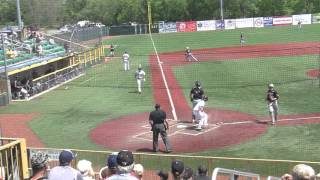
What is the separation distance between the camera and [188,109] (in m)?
22.8

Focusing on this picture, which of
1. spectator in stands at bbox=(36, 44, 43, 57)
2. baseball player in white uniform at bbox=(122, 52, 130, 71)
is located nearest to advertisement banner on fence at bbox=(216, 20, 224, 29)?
baseball player in white uniform at bbox=(122, 52, 130, 71)

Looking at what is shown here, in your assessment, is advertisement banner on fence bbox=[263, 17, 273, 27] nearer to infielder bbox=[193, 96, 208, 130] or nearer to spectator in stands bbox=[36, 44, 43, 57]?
spectator in stands bbox=[36, 44, 43, 57]

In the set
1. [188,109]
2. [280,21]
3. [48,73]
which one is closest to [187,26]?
[280,21]

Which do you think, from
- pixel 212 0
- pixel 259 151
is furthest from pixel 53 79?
pixel 212 0

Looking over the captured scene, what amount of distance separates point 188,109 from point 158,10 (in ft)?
260

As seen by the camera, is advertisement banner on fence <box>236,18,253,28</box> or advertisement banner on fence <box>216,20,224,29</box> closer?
advertisement banner on fence <box>216,20,224,29</box>

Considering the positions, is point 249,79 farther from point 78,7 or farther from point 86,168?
point 78,7

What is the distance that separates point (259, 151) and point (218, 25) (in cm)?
6586

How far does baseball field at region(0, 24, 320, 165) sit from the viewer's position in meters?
17.2

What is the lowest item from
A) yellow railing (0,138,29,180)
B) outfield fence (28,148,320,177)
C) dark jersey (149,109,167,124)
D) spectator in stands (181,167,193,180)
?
outfield fence (28,148,320,177)

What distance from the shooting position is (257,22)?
80812 millimetres

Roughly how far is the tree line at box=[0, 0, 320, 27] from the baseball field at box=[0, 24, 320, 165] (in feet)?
175

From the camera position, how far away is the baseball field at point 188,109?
1720 centimetres

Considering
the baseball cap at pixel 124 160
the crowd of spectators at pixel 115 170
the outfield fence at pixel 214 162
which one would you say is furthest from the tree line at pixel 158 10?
the baseball cap at pixel 124 160
